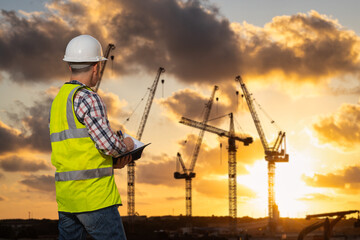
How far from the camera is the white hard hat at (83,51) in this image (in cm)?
514

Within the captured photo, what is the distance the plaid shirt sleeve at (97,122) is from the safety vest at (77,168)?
0.11 meters

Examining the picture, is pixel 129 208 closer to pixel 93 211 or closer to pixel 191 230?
pixel 191 230

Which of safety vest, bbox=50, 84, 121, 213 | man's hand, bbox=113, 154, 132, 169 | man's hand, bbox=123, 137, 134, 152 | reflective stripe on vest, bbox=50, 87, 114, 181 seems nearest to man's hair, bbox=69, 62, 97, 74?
safety vest, bbox=50, 84, 121, 213

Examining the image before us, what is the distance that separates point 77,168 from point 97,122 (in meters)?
0.51

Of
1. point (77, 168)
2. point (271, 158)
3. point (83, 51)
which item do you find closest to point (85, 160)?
point (77, 168)

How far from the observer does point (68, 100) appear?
4.96 meters

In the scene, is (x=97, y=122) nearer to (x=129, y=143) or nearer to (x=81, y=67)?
(x=129, y=143)

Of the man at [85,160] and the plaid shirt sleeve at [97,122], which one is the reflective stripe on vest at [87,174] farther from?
the plaid shirt sleeve at [97,122]

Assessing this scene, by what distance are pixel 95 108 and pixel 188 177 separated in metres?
158

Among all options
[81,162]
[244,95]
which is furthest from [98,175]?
[244,95]

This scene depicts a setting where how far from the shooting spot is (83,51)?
515 centimetres

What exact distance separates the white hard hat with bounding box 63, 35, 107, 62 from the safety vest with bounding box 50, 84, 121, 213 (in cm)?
30

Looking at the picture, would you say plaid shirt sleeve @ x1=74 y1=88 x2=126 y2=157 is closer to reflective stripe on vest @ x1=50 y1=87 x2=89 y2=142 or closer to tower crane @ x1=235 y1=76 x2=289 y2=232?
reflective stripe on vest @ x1=50 y1=87 x2=89 y2=142

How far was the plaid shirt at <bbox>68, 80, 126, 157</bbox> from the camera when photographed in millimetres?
4672
